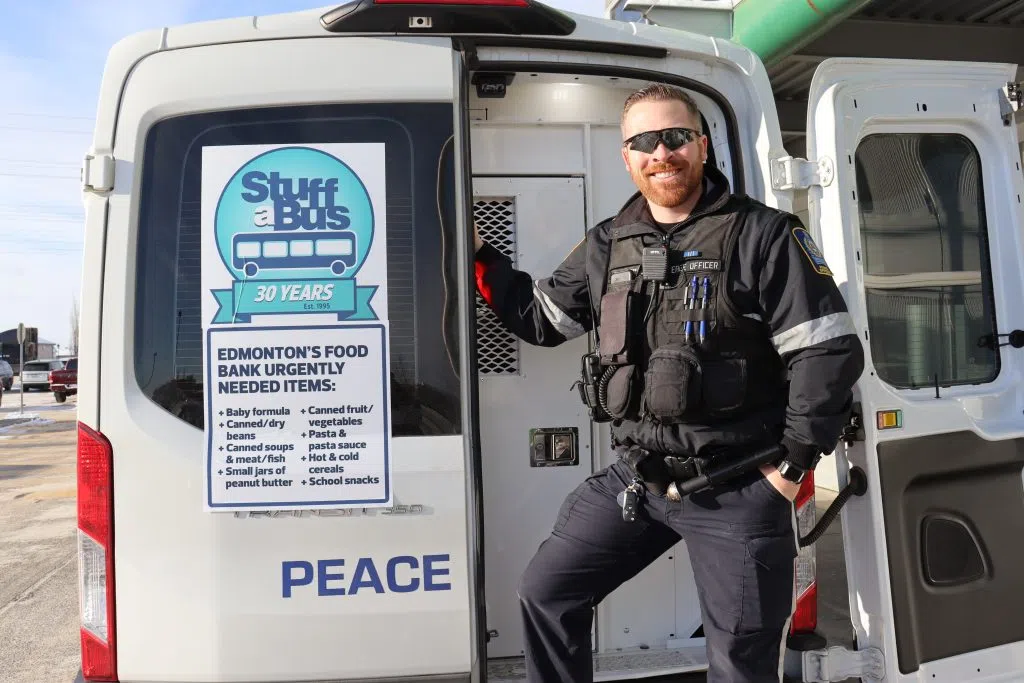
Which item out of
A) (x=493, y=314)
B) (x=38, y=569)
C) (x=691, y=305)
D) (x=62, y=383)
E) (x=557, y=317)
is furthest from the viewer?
(x=62, y=383)

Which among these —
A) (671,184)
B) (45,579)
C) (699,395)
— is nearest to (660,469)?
(699,395)

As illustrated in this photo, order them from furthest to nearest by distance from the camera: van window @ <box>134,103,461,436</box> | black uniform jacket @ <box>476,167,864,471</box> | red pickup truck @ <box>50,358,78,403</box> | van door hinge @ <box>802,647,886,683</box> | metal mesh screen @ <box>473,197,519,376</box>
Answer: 1. red pickup truck @ <box>50,358,78,403</box>
2. metal mesh screen @ <box>473,197,519,376</box>
3. van door hinge @ <box>802,647,886,683</box>
4. van window @ <box>134,103,461,436</box>
5. black uniform jacket @ <box>476,167,864,471</box>

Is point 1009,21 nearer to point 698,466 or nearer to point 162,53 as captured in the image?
point 698,466

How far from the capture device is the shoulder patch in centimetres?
185

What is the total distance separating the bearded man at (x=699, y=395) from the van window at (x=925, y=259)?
0.51 metres

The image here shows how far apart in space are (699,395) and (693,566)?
1.51 ft

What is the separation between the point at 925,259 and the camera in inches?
92.7

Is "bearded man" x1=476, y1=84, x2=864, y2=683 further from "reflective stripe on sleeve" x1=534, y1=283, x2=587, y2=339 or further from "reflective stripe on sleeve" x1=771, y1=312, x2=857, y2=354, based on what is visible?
"reflective stripe on sleeve" x1=534, y1=283, x2=587, y2=339

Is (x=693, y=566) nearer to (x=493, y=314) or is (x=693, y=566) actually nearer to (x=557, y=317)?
(x=557, y=317)

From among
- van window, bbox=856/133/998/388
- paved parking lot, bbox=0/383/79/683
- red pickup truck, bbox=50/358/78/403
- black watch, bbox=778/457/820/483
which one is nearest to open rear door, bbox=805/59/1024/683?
van window, bbox=856/133/998/388

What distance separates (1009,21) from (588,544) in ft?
21.7

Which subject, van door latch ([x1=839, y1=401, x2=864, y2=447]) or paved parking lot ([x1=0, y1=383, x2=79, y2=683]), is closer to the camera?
van door latch ([x1=839, y1=401, x2=864, y2=447])

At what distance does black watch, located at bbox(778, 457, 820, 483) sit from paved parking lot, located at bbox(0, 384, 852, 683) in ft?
2.68

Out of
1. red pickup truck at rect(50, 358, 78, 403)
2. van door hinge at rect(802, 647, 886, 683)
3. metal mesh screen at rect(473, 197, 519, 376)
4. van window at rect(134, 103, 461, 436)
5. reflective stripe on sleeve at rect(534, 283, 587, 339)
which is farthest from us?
red pickup truck at rect(50, 358, 78, 403)
